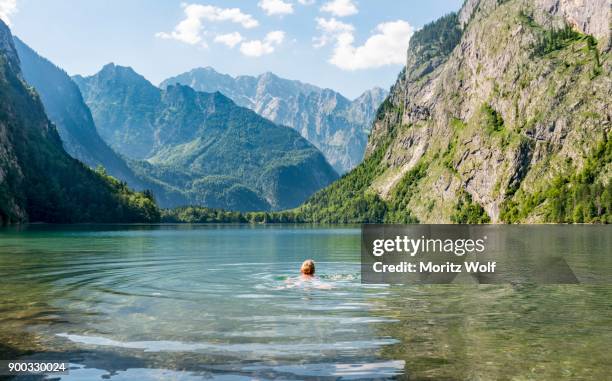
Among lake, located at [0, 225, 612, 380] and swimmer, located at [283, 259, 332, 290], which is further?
swimmer, located at [283, 259, 332, 290]

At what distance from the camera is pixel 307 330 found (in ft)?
78.2

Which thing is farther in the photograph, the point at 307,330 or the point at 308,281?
the point at 308,281

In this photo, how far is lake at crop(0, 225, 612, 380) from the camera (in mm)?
A: 17953

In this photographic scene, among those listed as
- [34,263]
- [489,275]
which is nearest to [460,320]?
[489,275]

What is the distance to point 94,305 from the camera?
100.0 ft

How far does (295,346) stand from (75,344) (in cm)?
762

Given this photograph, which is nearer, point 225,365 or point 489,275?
point 225,365

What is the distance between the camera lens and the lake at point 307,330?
58.9 ft

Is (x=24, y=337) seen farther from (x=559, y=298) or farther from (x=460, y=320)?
(x=559, y=298)

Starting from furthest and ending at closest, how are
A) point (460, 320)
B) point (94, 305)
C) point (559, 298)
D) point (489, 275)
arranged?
1. point (489, 275)
2. point (559, 298)
3. point (94, 305)
4. point (460, 320)

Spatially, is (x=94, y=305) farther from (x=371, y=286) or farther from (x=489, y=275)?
(x=489, y=275)

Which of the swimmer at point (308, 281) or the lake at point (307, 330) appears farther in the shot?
the swimmer at point (308, 281)

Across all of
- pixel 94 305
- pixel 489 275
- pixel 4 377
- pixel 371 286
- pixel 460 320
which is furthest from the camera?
pixel 489 275

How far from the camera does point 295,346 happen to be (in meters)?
21.0
